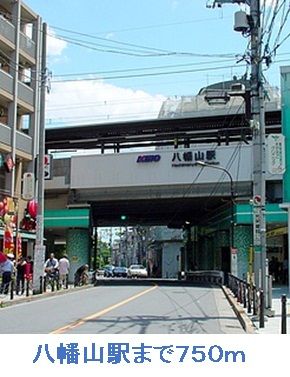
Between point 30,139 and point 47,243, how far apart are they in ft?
75.5

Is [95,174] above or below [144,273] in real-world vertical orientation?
above

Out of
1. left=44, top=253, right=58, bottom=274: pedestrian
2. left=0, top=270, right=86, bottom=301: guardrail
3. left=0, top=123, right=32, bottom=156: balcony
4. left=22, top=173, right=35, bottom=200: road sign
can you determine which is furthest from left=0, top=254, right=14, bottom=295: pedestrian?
left=0, top=123, right=32, bottom=156: balcony

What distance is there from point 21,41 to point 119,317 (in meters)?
24.8

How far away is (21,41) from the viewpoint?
3741 centimetres

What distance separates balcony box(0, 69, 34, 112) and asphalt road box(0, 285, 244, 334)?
49.8 ft

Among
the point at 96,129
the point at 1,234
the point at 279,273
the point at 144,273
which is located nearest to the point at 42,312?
the point at 1,234

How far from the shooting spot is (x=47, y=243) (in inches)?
2354

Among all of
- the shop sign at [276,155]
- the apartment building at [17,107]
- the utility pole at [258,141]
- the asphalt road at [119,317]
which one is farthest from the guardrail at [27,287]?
the shop sign at [276,155]

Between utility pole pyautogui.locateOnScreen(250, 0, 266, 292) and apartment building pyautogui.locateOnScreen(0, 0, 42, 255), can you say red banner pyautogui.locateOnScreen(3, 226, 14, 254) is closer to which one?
apartment building pyautogui.locateOnScreen(0, 0, 42, 255)

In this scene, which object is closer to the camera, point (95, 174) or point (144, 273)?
point (95, 174)

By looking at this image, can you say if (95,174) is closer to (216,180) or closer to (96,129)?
(96,129)

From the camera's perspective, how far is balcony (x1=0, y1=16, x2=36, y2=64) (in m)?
35.0

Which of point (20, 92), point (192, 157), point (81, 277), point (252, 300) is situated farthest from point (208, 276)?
point (252, 300)

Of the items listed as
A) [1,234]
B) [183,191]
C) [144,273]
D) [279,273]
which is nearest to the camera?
[1,234]
